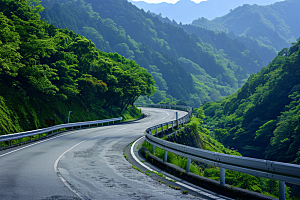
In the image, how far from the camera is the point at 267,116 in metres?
88.4

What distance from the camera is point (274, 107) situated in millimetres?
88438

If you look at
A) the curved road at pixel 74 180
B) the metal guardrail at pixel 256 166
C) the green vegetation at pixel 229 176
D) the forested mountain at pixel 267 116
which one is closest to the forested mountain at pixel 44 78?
the curved road at pixel 74 180

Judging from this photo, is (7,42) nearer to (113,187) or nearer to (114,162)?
(114,162)

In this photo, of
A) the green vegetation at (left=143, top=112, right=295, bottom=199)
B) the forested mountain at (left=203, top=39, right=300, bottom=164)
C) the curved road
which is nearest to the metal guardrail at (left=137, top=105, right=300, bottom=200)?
the green vegetation at (left=143, top=112, right=295, bottom=199)

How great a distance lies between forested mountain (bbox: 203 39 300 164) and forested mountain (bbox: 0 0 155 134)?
36.3 meters

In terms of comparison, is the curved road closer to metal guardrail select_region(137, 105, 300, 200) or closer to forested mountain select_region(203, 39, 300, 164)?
metal guardrail select_region(137, 105, 300, 200)

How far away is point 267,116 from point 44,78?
77.5 meters

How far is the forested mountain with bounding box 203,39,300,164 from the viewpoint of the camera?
211 feet

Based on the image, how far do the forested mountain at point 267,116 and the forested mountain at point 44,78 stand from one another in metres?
36.3

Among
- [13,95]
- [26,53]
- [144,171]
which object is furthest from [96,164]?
[26,53]

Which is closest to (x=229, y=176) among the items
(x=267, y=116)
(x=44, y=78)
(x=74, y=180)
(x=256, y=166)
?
(x=256, y=166)

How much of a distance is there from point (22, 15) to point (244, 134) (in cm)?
7417

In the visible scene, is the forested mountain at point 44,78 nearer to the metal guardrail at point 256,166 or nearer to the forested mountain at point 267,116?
the metal guardrail at point 256,166

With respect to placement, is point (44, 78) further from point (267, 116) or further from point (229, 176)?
point (267, 116)
